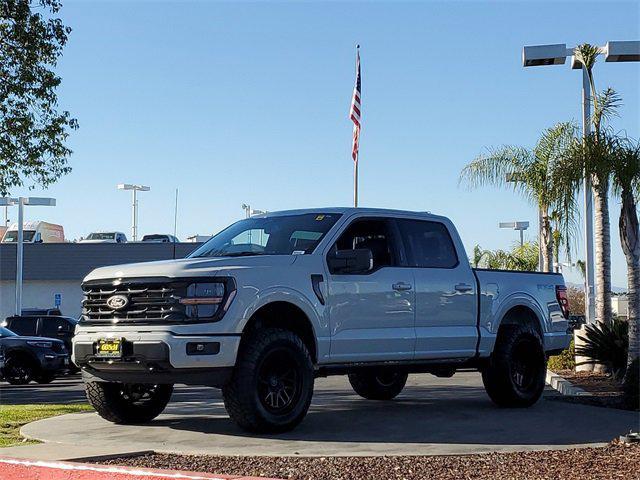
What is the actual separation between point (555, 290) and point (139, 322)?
616 cm

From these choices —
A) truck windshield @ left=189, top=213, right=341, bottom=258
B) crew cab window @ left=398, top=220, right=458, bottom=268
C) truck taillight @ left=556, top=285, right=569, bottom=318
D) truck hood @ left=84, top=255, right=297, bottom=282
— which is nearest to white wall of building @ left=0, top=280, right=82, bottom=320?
truck taillight @ left=556, top=285, right=569, bottom=318

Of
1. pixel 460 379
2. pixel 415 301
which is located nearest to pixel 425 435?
pixel 415 301

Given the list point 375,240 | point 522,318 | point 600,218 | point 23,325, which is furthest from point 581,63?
point 23,325

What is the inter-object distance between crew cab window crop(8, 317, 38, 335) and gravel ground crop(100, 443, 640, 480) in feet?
63.4

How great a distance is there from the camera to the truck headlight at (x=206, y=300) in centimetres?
949

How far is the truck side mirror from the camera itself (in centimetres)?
1034

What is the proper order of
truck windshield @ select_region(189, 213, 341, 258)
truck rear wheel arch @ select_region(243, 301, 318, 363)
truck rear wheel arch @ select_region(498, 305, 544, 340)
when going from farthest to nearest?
truck rear wheel arch @ select_region(498, 305, 544, 340) → truck windshield @ select_region(189, 213, 341, 258) → truck rear wheel arch @ select_region(243, 301, 318, 363)

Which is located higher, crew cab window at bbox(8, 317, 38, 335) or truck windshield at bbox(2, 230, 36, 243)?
truck windshield at bbox(2, 230, 36, 243)

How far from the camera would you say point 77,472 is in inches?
301

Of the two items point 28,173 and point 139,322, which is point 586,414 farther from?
point 28,173

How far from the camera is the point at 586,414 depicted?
11.7 m

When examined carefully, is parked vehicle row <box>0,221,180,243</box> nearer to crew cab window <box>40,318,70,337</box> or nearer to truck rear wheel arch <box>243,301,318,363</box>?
crew cab window <box>40,318,70,337</box>

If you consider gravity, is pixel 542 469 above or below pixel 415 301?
below

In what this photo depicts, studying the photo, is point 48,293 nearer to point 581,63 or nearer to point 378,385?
point 581,63
